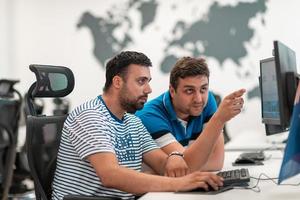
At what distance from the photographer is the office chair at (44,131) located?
1.78 m

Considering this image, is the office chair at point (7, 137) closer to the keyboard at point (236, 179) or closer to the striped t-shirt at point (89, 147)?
the striped t-shirt at point (89, 147)

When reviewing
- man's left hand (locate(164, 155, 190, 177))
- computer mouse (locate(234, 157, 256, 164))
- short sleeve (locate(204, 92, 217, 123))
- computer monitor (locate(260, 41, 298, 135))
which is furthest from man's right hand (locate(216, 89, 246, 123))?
computer mouse (locate(234, 157, 256, 164))

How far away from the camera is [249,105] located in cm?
492

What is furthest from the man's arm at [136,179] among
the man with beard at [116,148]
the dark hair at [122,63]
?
the dark hair at [122,63]

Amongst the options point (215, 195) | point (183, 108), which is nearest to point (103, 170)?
point (215, 195)

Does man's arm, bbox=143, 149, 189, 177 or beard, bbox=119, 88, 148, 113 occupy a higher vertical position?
Result: beard, bbox=119, 88, 148, 113

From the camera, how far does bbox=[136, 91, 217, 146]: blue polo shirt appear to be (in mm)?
2055

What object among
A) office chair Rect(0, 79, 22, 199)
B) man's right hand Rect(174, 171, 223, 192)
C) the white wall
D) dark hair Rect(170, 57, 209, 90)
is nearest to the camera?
man's right hand Rect(174, 171, 223, 192)

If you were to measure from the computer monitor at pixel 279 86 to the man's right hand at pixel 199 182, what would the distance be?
0.31 m

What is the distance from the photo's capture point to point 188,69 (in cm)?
201

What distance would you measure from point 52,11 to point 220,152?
377 cm

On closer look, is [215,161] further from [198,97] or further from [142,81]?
[142,81]

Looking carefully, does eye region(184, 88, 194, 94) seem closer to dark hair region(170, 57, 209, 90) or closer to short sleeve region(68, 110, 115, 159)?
dark hair region(170, 57, 209, 90)

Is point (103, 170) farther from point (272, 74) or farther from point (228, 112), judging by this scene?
point (272, 74)
